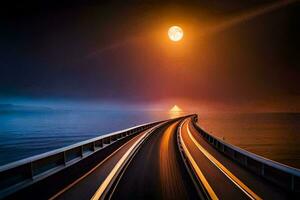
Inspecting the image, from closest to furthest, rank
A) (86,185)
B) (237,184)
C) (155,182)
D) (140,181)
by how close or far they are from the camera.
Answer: (86,185) < (237,184) < (155,182) < (140,181)

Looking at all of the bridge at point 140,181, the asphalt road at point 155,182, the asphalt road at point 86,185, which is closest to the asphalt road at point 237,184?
the bridge at point 140,181

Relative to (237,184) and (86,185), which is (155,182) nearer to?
(86,185)

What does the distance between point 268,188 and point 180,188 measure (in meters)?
2.68

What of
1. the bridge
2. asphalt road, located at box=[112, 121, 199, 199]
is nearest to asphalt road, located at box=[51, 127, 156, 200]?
the bridge

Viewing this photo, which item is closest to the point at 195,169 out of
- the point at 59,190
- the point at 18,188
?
the point at 59,190

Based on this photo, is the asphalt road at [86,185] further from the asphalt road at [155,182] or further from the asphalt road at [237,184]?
the asphalt road at [237,184]

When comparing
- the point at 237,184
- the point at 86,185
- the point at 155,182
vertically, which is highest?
the point at 86,185

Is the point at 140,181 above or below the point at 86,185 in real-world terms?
below

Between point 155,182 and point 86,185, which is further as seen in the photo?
point 155,182

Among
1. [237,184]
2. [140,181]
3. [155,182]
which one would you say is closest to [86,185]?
[140,181]

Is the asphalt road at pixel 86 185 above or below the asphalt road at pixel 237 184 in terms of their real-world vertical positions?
above

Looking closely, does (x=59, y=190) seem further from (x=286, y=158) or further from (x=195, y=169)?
(x=286, y=158)

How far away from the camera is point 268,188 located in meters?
7.55

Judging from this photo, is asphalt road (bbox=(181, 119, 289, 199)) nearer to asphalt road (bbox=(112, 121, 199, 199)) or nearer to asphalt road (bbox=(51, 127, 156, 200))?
asphalt road (bbox=(112, 121, 199, 199))
